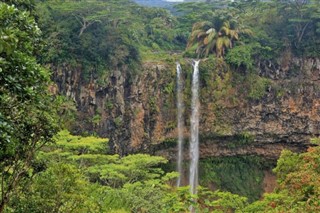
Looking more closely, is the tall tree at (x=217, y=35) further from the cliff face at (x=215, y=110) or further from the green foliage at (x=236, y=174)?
the green foliage at (x=236, y=174)

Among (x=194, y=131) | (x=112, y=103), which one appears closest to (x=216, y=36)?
(x=194, y=131)

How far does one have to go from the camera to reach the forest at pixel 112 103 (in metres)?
4.93

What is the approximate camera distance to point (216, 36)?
2258cm

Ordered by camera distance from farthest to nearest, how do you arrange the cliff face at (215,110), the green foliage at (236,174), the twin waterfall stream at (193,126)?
the green foliage at (236,174)
the twin waterfall stream at (193,126)
the cliff face at (215,110)

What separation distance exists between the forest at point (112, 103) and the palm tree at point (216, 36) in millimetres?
63

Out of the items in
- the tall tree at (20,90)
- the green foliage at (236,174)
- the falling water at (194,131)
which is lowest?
the green foliage at (236,174)

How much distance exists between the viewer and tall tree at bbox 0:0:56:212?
368cm

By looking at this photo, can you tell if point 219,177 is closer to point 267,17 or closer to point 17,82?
point 267,17

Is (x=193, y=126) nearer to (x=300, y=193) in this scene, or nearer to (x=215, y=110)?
(x=215, y=110)

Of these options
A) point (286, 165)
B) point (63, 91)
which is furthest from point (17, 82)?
point (63, 91)

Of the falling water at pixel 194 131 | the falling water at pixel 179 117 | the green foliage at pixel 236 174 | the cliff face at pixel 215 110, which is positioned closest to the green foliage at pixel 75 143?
the cliff face at pixel 215 110

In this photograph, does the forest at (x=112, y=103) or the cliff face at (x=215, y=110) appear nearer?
the forest at (x=112, y=103)

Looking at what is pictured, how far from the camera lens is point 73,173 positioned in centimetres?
663

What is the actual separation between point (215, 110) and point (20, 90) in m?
18.6
